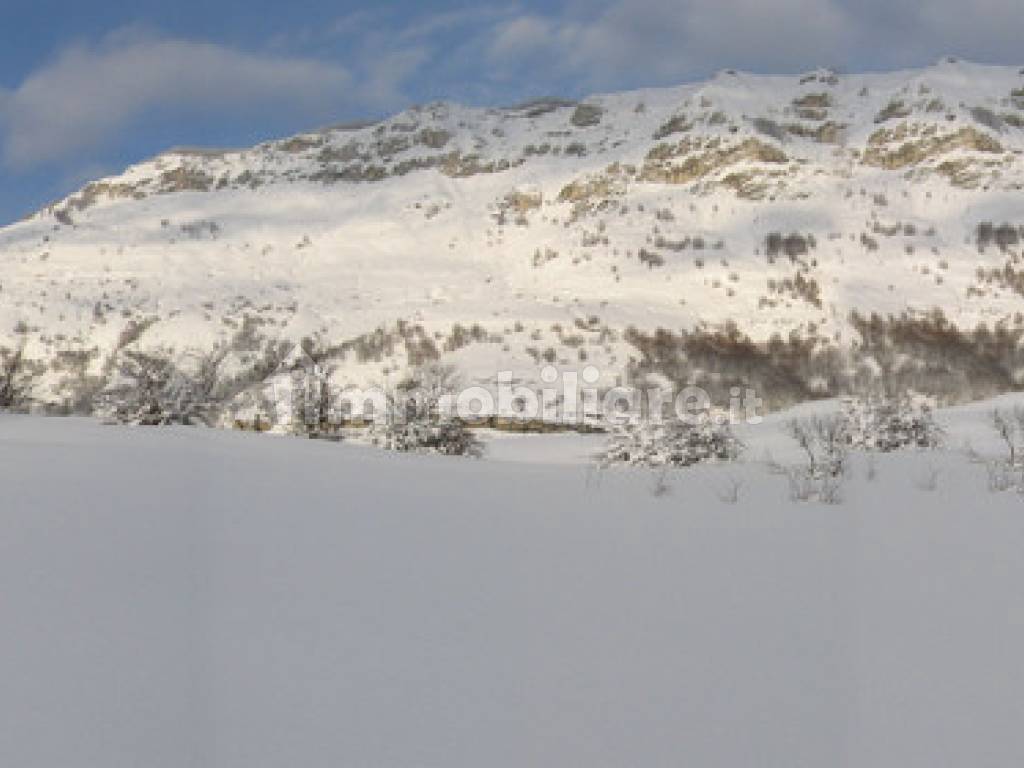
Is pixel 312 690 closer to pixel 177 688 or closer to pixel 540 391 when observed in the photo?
pixel 177 688

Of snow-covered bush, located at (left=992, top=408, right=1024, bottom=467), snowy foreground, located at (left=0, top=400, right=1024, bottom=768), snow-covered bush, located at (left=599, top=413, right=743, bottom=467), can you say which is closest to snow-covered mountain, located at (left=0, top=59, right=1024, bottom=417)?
snow-covered bush, located at (left=992, top=408, right=1024, bottom=467)

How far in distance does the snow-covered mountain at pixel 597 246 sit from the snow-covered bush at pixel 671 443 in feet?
68.8

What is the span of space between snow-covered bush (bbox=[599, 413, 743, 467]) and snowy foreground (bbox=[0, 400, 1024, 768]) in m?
4.04

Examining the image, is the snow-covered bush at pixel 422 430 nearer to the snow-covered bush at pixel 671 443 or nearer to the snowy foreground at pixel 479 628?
the snow-covered bush at pixel 671 443

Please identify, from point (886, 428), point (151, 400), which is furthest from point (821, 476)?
point (151, 400)

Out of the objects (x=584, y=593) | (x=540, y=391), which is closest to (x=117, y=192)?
(x=540, y=391)

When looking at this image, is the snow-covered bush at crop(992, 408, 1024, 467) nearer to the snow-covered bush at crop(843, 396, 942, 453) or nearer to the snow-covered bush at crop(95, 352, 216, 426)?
the snow-covered bush at crop(843, 396, 942, 453)

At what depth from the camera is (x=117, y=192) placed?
69.8m

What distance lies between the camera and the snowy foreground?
2.63 metres

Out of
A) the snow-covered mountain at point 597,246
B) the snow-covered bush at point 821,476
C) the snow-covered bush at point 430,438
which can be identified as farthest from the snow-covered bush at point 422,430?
the snow-covered mountain at point 597,246

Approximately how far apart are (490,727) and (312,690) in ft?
1.80

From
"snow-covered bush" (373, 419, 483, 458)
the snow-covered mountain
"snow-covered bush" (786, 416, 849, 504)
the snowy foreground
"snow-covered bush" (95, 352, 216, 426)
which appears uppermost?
the snow-covered mountain

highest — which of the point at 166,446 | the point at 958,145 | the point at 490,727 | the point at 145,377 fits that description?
the point at 958,145

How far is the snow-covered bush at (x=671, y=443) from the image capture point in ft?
34.8
